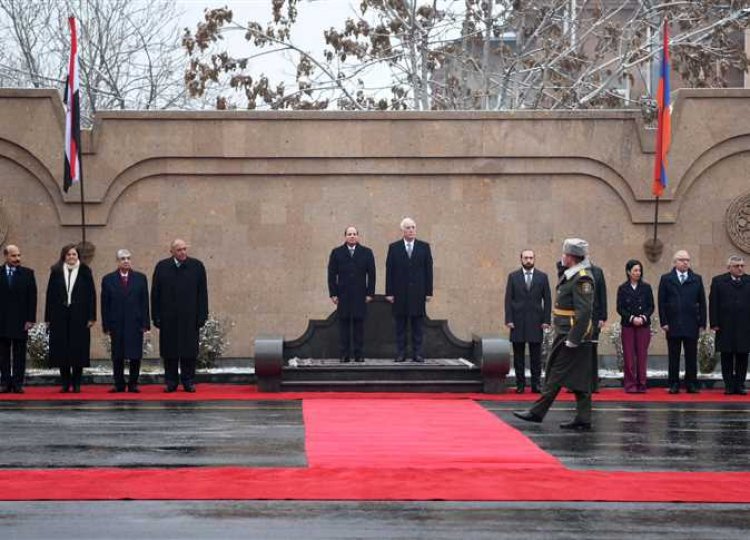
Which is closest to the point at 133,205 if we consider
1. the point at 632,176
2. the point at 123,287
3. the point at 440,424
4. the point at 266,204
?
the point at 266,204

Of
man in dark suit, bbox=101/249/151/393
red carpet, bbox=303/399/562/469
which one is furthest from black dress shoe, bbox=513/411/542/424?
man in dark suit, bbox=101/249/151/393

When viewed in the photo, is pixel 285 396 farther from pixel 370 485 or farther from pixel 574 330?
pixel 370 485

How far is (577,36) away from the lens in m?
36.0

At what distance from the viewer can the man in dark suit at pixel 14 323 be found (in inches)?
783

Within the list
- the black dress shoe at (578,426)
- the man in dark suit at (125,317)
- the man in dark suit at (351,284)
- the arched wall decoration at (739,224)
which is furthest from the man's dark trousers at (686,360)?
the man in dark suit at (125,317)

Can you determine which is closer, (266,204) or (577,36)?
(266,204)

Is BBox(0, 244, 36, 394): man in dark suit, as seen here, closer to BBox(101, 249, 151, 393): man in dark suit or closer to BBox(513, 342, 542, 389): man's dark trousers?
BBox(101, 249, 151, 393): man in dark suit

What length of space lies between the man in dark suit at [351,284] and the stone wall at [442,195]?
3.69 metres

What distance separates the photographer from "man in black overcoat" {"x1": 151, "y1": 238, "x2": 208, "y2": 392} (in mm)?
20328

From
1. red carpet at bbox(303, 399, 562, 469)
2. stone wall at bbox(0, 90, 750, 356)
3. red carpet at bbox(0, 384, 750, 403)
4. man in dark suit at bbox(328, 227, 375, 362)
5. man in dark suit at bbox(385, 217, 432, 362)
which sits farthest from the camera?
stone wall at bbox(0, 90, 750, 356)

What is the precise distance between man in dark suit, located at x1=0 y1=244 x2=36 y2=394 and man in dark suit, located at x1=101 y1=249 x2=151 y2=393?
1.00 m

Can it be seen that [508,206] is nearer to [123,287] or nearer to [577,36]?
[123,287]

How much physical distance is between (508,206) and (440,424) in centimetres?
973

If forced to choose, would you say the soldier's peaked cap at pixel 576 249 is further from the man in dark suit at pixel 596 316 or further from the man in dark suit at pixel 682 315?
the man in dark suit at pixel 682 315
